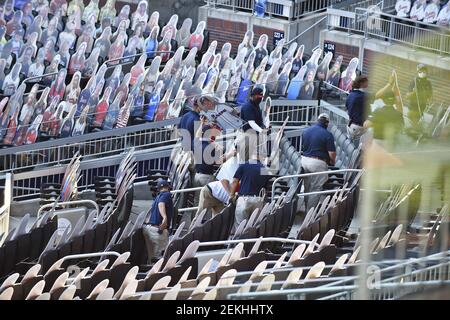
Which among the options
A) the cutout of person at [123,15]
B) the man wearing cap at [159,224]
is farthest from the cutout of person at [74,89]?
the man wearing cap at [159,224]

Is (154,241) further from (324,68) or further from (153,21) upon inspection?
(153,21)

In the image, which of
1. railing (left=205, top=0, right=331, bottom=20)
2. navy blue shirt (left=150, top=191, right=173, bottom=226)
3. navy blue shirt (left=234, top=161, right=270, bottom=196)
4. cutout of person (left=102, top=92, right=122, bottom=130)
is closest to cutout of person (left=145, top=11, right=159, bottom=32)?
railing (left=205, top=0, right=331, bottom=20)

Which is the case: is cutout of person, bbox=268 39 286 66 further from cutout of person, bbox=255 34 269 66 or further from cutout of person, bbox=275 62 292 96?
cutout of person, bbox=275 62 292 96

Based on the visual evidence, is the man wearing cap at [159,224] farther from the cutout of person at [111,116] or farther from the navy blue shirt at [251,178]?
the cutout of person at [111,116]

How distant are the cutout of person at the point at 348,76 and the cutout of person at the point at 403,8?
6.70 feet

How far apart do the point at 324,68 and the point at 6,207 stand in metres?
5.52

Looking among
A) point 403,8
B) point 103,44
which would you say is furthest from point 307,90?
point 103,44

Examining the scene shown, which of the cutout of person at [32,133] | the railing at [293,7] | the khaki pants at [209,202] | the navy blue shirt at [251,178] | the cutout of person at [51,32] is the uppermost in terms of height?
the railing at [293,7]

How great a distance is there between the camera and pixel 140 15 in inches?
1093

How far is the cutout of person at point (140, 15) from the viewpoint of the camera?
27578mm

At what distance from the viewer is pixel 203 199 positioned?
1830cm
